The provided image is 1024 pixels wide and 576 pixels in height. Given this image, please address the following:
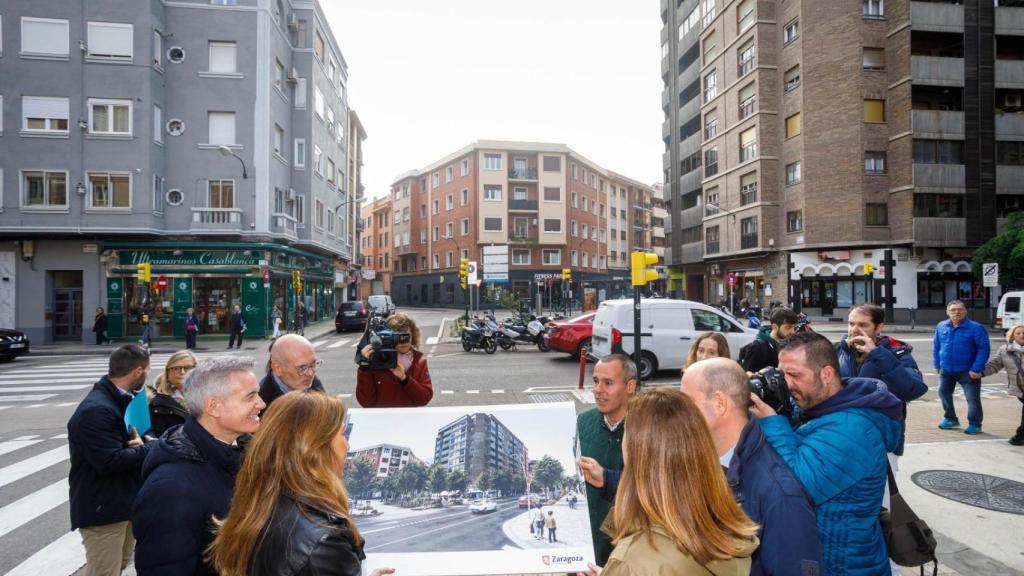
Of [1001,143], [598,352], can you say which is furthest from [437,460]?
[1001,143]

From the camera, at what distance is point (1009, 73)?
1183 inches

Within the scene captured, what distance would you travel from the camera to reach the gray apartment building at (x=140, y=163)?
21781mm

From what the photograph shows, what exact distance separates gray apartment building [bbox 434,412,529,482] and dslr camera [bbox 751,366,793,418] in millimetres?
1268

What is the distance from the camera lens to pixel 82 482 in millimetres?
3180

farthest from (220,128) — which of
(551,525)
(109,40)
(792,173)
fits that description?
(792,173)

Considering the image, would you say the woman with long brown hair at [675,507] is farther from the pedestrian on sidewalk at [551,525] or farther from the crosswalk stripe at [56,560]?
the crosswalk stripe at [56,560]

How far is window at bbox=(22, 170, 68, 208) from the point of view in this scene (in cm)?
2184

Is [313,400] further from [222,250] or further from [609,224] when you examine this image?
[609,224]

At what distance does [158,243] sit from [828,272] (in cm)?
3622

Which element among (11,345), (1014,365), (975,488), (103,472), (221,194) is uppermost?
(221,194)

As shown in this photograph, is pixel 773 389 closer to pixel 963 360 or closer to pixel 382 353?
pixel 382 353

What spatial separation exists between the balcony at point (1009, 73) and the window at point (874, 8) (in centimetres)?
691

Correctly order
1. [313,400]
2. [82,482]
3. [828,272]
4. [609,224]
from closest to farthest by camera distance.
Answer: [313,400]
[82,482]
[828,272]
[609,224]

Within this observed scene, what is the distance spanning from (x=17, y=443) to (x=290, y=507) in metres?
9.24
